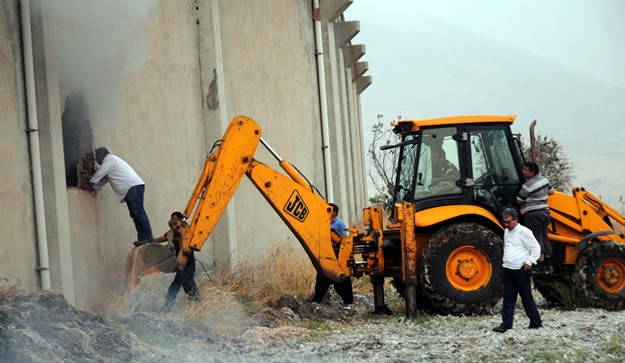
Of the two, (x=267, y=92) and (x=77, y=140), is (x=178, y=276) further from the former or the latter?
(x=267, y=92)

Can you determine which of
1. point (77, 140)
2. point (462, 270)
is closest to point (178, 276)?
point (77, 140)

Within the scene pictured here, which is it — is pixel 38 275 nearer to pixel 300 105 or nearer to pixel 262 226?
pixel 262 226

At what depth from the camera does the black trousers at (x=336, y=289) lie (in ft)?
45.5

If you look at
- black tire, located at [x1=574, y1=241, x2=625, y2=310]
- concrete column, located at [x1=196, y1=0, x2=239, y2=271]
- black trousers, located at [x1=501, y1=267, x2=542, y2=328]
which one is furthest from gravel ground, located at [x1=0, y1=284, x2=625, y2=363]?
concrete column, located at [x1=196, y1=0, x2=239, y2=271]

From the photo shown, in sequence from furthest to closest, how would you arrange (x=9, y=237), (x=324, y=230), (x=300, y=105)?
(x=300, y=105), (x=324, y=230), (x=9, y=237)

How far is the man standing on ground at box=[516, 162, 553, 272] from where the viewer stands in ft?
41.5

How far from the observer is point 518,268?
1087cm

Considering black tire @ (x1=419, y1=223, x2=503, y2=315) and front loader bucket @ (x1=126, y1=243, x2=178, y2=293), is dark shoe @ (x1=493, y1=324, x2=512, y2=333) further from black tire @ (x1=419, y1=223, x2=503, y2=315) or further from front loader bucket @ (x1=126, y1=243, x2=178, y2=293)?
front loader bucket @ (x1=126, y1=243, x2=178, y2=293)

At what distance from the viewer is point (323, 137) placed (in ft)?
61.2

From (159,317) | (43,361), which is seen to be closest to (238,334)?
(159,317)

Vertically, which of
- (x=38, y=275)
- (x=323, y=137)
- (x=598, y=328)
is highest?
(x=323, y=137)

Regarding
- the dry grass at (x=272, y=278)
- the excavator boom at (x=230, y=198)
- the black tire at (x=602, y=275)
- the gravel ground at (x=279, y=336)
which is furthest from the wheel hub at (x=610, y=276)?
the dry grass at (x=272, y=278)

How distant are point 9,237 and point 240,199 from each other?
18.7 feet

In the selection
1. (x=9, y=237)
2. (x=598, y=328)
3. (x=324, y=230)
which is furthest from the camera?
(x=324, y=230)
